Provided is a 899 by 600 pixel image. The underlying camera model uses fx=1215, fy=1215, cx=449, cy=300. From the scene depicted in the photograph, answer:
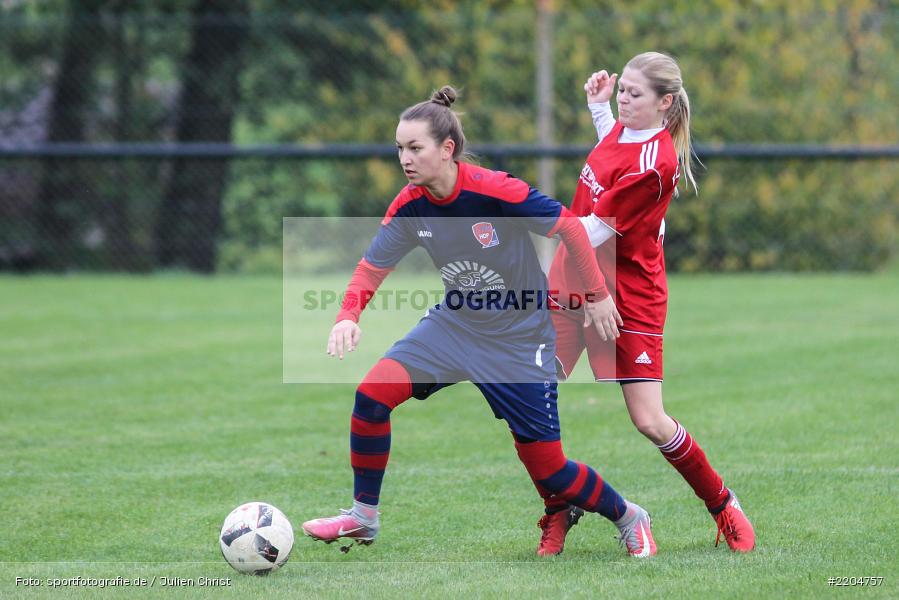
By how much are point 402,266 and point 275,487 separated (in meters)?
7.74

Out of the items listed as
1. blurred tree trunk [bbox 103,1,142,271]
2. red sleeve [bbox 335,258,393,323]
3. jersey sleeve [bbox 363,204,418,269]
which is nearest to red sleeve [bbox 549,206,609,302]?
jersey sleeve [bbox 363,204,418,269]

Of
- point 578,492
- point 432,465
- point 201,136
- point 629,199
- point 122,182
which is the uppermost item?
point 201,136

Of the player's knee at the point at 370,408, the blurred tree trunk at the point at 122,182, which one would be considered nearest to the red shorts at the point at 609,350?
the player's knee at the point at 370,408

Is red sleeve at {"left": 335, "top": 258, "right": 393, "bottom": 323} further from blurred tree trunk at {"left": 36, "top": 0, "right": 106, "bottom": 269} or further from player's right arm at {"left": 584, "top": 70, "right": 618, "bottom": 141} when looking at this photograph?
blurred tree trunk at {"left": 36, "top": 0, "right": 106, "bottom": 269}

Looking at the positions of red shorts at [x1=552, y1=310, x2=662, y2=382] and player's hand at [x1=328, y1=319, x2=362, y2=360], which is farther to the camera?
red shorts at [x1=552, y1=310, x2=662, y2=382]

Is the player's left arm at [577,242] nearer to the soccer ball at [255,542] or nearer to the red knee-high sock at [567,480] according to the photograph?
the red knee-high sock at [567,480]

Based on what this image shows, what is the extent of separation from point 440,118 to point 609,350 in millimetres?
1064

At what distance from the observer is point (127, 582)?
156 inches

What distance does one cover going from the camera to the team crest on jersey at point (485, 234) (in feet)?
14.0

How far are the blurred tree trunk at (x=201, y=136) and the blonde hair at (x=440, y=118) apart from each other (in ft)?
29.8

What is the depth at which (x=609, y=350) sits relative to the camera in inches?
177

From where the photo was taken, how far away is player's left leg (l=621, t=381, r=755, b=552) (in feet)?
14.4

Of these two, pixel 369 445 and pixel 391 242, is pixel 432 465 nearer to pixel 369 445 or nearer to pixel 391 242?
pixel 369 445

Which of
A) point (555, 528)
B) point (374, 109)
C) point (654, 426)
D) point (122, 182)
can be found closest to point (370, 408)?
point (555, 528)
